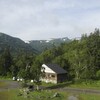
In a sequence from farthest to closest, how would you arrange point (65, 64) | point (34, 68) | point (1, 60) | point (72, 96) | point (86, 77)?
1. point (1, 60)
2. point (65, 64)
3. point (86, 77)
4. point (34, 68)
5. point (72, 96)

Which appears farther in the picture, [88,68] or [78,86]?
[88,68]

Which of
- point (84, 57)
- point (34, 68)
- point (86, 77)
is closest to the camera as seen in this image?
point (34, 68)

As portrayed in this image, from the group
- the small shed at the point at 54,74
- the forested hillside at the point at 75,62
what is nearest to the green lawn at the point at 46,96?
the forested hillside at the point at 75,62

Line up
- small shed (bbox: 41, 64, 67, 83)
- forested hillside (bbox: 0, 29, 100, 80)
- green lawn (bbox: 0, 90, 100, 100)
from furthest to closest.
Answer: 1. small shed (bbox: 41, 64, 67, 83)
2. forested hillside (bbox: 0, 29, 100, 80)
3. green lawn (bbox: 0, 90, 100, 100)

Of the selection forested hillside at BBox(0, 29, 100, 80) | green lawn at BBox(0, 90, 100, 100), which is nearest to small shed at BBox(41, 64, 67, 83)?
forested hillside at BBox(0, 29, 100, 80)

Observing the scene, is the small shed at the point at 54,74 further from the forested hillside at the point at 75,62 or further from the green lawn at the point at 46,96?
the green lawn at the point at 46,96

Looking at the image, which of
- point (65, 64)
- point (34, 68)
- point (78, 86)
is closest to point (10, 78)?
point (65, 64)

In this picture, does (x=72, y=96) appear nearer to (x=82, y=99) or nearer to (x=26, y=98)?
(x=82, y=99)

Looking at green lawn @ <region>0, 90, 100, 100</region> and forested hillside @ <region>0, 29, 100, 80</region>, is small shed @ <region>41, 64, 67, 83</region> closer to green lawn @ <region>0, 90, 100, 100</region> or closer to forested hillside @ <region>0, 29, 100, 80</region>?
forested hillside @ <region>0, 29, 100, 80</region>

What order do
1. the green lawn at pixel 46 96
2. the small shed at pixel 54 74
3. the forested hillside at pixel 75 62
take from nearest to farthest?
the green lawn at pixel 46 96, the forested hillside at pixel 75 62, the small shed at pixel 54 74

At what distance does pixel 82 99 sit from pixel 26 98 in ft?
40.4

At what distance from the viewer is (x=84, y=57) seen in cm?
8838

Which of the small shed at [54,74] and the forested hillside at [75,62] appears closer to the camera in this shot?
the forested hillside at [75,62]

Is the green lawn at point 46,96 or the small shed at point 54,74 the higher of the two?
the small shed at point 54,74
